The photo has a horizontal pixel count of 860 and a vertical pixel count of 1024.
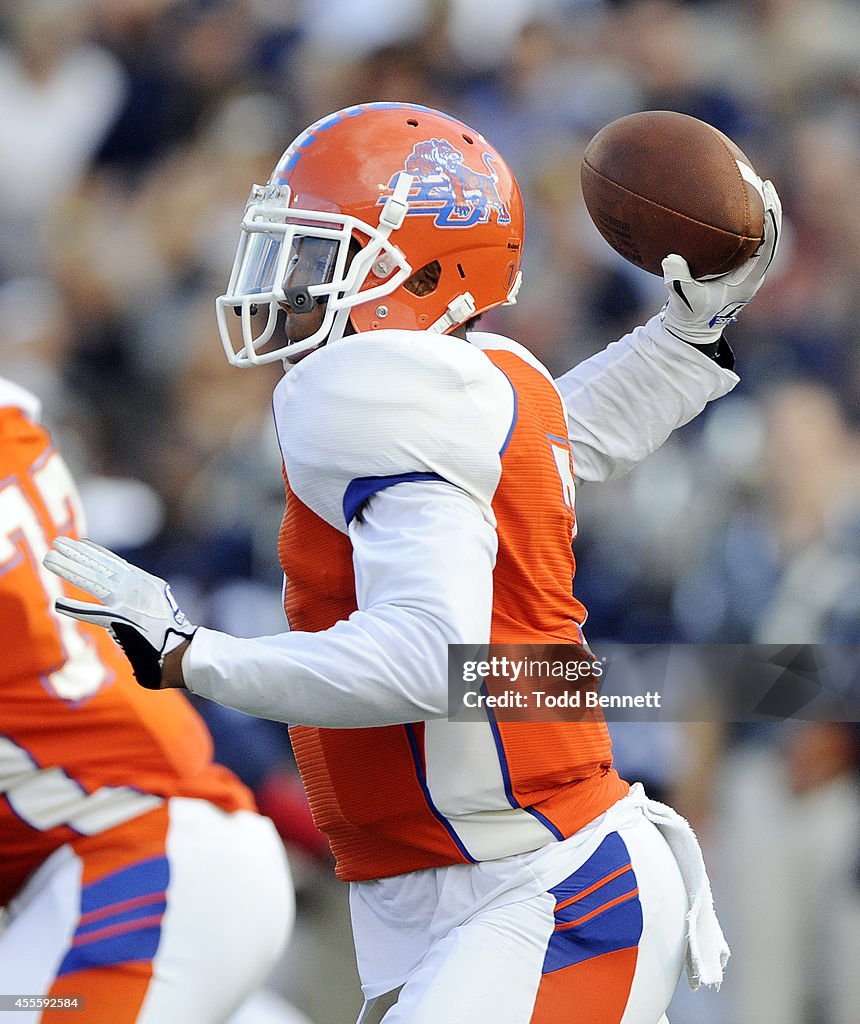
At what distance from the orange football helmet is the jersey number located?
0.49 meters

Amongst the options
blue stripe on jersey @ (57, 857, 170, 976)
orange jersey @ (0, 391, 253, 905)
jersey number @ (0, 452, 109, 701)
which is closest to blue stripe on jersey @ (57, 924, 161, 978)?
blue stripe on jersey @ (57, 857, 170, 976)

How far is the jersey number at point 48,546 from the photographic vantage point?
2475 mm

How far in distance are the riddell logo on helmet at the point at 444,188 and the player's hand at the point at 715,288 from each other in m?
0.36

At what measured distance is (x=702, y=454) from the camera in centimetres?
474

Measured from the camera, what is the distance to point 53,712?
2.50 m

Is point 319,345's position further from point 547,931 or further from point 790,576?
point 790,576

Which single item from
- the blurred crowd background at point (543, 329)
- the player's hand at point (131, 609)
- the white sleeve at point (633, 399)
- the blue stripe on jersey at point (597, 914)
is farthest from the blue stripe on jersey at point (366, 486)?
the blurred crowd background at point (543, 329)

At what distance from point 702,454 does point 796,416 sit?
1.05 ft

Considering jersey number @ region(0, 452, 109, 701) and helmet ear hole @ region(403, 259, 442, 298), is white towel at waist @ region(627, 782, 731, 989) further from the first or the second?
jersey number @ region(0, 452, 109, 701)

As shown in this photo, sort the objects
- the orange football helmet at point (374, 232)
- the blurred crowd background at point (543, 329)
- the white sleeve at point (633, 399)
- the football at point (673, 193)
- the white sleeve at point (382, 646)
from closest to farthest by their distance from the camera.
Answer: the white sleeve at point (382, 646), the orange football helmet at point (374, 232), the football at point (673, 193), the white sleeve at point (633, 399), the blurred crowd background at point (543, 329)

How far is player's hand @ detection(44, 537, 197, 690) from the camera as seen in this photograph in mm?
1854

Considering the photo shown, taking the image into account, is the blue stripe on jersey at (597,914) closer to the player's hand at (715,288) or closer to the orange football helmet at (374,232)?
the orange football helmet at (374,232)

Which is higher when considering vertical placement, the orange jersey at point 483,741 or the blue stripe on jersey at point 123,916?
the orange jersey at point 483,741

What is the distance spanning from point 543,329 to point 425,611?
11.2ft
